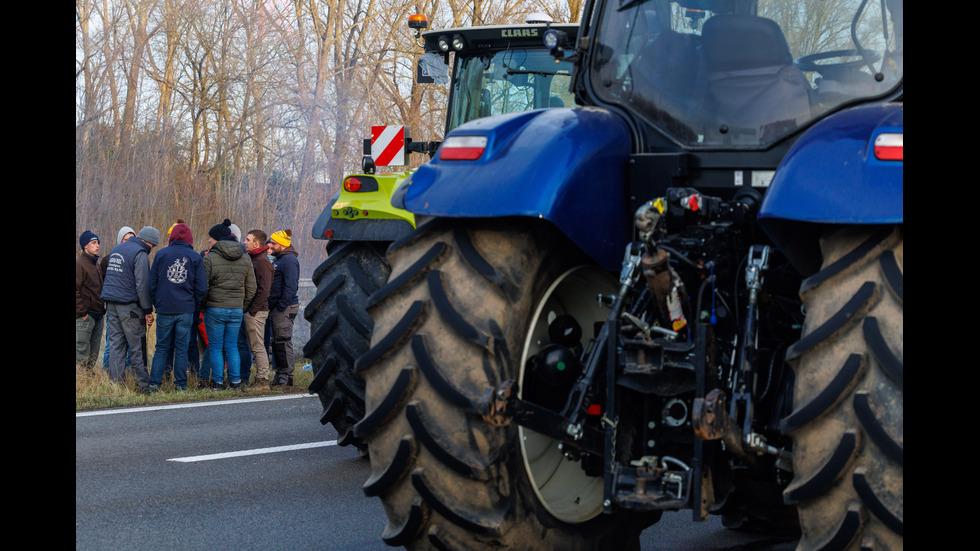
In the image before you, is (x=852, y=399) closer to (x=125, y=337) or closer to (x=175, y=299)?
(x=175, y=299)

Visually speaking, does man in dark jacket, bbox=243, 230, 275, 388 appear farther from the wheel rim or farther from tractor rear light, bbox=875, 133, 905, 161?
tractor rear light, bbox=875, 133, 905, 161

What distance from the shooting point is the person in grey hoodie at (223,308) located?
1230cm

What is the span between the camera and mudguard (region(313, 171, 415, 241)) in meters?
7.22

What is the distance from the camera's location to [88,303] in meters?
12.7

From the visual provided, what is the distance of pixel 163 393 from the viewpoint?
39.1 feet

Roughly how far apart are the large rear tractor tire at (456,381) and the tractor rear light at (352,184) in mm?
3623

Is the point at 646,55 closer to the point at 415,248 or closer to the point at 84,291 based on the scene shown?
the point at 415,248

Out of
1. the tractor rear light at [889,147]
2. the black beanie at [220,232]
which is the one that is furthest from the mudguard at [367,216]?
the black beanie at [220,232]

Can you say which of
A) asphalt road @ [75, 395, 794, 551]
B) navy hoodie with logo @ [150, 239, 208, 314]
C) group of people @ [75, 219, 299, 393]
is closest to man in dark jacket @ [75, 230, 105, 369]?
group of people @ [75, 219, 299, 393]

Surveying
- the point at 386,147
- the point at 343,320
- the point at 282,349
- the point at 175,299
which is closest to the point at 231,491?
the point at 343,320

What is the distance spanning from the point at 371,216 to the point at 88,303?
6.59 m

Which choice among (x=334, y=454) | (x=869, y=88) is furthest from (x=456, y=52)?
(x=869, y=88)

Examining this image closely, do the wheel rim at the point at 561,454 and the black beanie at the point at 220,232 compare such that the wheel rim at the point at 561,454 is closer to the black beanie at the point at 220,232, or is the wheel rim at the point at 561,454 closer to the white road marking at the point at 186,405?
the white road marking at the point at 186,405
